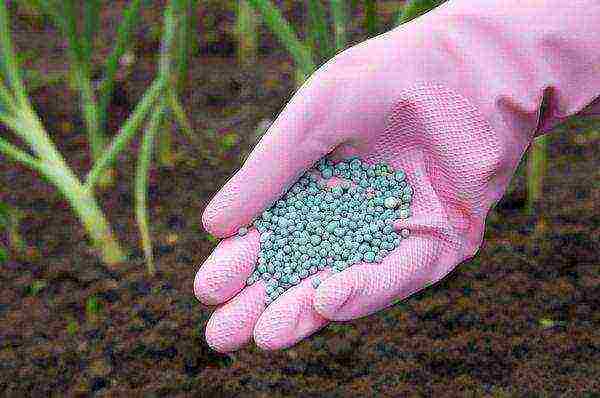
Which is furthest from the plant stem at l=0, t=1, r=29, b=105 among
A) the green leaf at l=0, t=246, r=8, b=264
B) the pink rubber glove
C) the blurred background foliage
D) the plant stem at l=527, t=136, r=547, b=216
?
the plant stem at l=527, t=136, r=547, b=216

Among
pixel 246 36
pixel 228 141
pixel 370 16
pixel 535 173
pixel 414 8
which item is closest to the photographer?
pixel 414 8

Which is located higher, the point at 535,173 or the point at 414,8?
the point at 414,8

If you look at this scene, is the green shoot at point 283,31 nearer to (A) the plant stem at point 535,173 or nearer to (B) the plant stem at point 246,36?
(A) the plant stem at point 535,173

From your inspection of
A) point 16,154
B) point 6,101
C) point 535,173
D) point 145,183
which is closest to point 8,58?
point 6,101

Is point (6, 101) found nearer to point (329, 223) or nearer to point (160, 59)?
point (160, 59)

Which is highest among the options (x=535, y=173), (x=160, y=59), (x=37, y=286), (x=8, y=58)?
(x=8, y=58)
